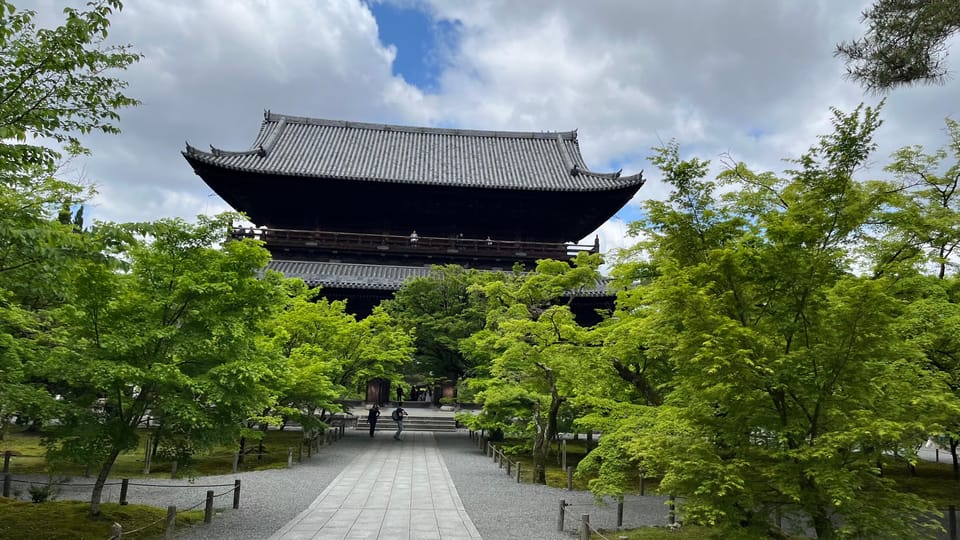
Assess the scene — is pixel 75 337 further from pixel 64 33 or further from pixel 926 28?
pixel 926 28

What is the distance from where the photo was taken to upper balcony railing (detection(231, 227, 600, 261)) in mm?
27891

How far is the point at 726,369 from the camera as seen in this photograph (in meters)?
6.31

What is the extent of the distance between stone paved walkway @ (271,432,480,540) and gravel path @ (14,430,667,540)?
1.07 ft

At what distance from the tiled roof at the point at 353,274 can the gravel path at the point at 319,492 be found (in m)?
10.0

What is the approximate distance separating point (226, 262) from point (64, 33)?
4327mm

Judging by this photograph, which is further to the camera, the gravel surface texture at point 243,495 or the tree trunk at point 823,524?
the gravel surface texture at point 243,495

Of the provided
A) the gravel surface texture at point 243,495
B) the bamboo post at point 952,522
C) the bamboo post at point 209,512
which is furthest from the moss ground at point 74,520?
the bamboo post at point 952,522

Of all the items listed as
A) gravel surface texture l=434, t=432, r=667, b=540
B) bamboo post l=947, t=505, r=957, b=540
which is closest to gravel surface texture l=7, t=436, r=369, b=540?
gravel surface texture l=434, t=432, r=667, b=540

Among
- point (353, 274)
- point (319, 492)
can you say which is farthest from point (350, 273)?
point (319, 492)

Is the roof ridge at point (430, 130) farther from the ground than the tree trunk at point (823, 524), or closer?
farther from the ground

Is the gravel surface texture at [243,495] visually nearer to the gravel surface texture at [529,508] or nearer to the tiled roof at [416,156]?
the gravel surface texture at [529,508]

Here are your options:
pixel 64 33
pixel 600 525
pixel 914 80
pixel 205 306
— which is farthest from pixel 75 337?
pixel 914 80

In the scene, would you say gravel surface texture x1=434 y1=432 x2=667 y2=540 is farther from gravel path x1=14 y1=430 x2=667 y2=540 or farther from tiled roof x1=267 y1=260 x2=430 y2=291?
tiled roof x1=267 y1=260 x2=430 y2=291

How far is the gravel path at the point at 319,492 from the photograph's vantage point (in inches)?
415
